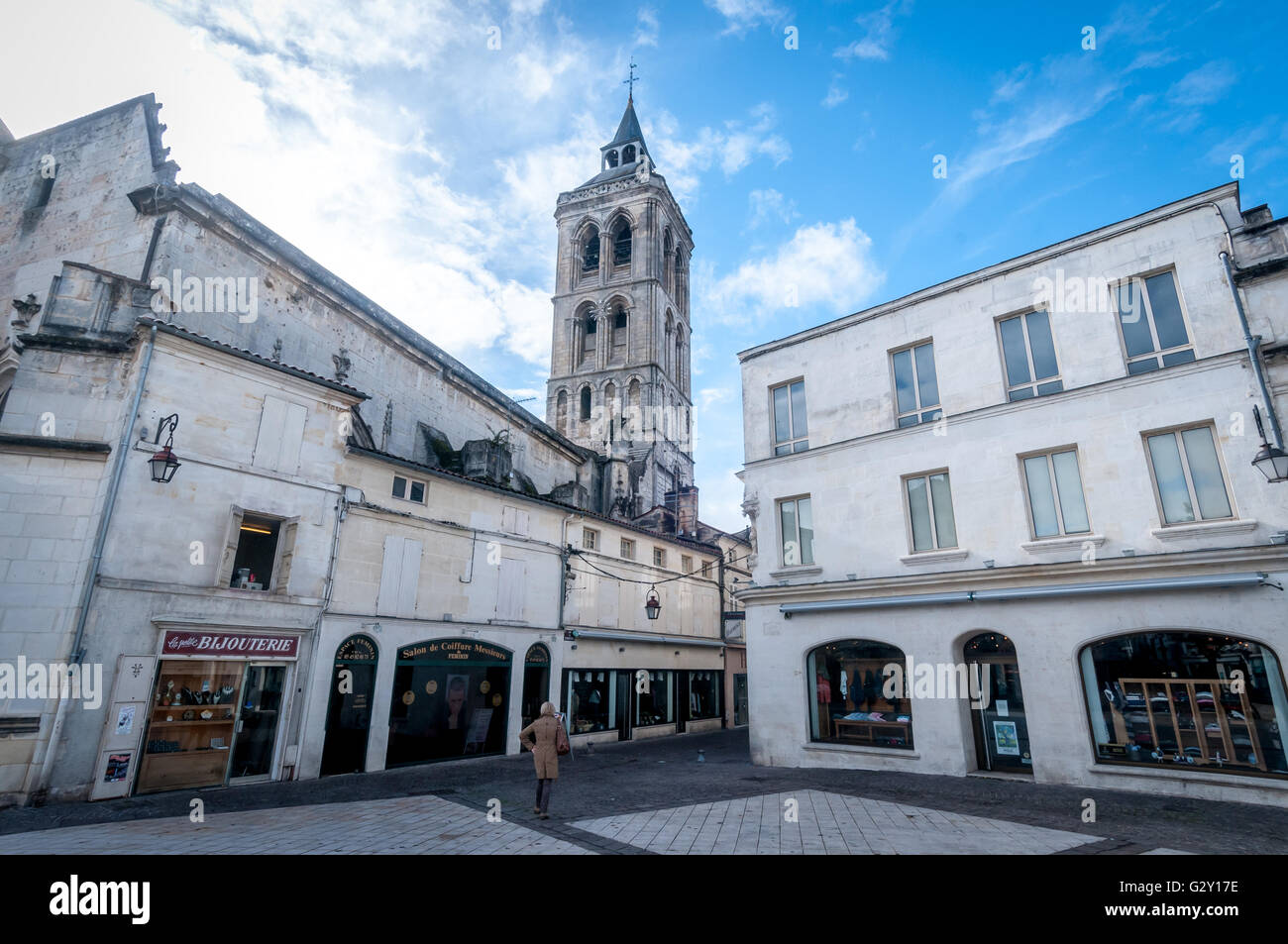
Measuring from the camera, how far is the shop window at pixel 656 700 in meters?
24.2

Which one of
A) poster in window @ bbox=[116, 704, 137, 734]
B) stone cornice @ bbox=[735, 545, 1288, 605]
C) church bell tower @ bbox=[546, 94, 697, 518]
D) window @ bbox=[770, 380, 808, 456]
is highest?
church bell tower @ bbox=[546, 94, 697, 518]

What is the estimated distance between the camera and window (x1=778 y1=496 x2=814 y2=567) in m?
16.2

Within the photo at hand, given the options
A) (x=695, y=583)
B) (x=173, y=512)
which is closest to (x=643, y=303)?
(x=695, y=583)

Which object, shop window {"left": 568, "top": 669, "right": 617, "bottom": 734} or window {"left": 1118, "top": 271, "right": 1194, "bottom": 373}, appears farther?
shop window {"left": 568, "top": 669, "right": 617, "bottom": 734}

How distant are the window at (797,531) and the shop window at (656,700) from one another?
10.6m

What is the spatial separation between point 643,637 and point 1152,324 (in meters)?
18.3

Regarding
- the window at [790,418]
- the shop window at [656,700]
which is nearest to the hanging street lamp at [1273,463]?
the window at [790,418]

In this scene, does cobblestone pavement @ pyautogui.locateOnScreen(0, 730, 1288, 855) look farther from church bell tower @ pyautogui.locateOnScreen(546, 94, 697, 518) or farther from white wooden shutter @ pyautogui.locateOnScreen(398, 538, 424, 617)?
church bell tower @ pyautogui.locateOnScreen(546, 94, 697, 518)

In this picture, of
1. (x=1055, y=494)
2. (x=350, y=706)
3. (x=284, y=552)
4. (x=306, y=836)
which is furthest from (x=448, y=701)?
(x=1055, y=494)

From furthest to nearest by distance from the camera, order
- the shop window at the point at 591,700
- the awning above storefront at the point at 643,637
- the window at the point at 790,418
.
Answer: the awning above storefront at the point at 643,637, the shop window at the point at 591,700, the window at the point at 790,418

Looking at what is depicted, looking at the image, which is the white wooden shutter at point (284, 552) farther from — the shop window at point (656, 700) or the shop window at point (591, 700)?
the shop window at point (656, 700)

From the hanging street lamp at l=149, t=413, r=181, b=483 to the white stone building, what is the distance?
43.2 feet

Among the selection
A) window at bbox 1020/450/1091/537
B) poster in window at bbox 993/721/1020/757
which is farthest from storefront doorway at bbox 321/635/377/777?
window at bbox 1020/450/1091/537
